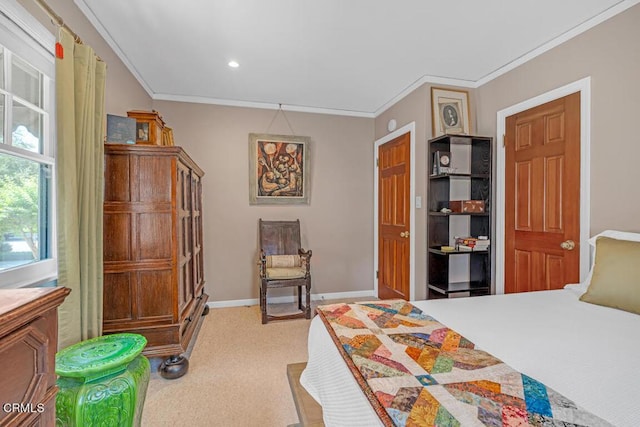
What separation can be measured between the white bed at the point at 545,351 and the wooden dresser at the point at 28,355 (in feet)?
2.59

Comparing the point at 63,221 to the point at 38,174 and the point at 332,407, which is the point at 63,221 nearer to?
the point at 38,174

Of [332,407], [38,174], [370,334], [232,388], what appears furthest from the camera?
[232,388]

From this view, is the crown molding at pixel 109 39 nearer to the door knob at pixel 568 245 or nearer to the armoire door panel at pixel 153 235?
the armoire door panel at pixel 153 235

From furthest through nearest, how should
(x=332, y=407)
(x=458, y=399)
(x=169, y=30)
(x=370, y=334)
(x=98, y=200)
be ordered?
(x=169, y=30) < (x=98, y=200) < (x=370, y=334) < (x=332, y=407) < (x=458, y=399)

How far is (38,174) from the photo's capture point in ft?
5.26

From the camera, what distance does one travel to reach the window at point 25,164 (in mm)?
1374

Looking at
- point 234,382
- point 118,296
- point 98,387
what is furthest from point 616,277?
point 118,296

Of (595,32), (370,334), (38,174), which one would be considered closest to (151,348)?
(38,174)

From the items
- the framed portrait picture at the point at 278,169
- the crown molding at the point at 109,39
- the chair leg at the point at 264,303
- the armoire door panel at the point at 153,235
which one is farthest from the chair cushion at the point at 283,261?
the crown molding at the point at 109,39

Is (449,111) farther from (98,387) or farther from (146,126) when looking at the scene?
(98,387)

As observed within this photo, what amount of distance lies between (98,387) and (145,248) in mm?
919

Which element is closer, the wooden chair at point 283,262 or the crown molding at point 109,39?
the crown molding at point 109,39

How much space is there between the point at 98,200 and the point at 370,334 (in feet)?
5.74

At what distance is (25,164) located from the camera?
59.5 inches
